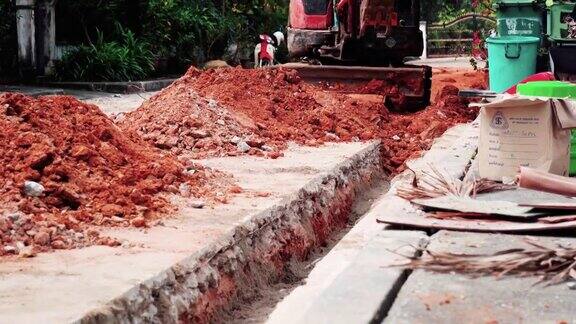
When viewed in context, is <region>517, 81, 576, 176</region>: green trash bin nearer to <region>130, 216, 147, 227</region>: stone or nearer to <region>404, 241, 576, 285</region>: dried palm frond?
<region>404, 241, 576, 285</region>: dried palm frond

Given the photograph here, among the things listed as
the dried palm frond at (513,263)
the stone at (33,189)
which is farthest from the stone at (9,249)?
the dried palm frond at (513,263)

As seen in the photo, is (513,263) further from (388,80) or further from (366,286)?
(388,80)

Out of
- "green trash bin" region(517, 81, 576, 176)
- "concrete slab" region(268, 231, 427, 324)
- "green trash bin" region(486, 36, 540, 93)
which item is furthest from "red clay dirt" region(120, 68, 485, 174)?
"concrete slab" region(268, 231, 427, 324)

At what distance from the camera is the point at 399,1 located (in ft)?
48.0

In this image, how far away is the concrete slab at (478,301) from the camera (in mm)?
3926

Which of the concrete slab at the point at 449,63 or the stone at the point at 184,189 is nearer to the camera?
the stone at the point at 184,189

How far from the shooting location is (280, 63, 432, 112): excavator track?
13133 mm

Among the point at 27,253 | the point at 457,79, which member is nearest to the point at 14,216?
the point at 27,253

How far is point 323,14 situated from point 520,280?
35.9ft

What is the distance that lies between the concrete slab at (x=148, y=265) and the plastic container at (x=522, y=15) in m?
6.25

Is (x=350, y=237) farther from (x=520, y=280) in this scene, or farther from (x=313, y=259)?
(x=520, y=280)

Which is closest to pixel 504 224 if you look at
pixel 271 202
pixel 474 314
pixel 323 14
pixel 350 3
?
pixel 474 314

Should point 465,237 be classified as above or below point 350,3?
below

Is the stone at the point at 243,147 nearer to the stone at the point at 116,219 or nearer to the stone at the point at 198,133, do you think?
the stone at the point at 198,133
